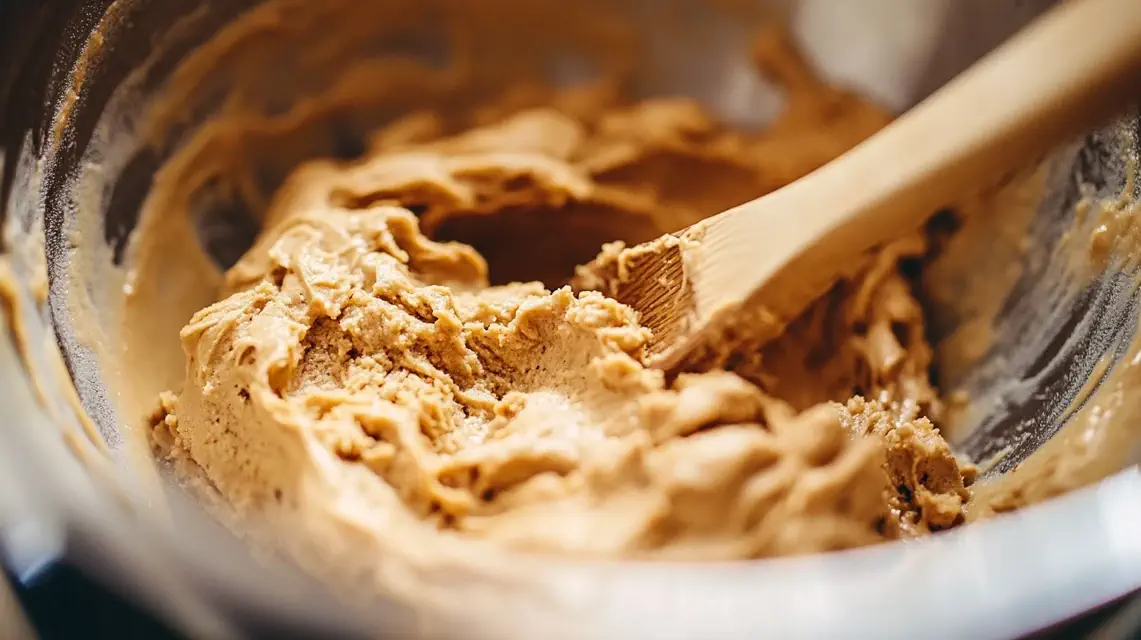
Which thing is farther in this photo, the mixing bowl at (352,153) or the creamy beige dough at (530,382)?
the creamy beige dough at (530,382)

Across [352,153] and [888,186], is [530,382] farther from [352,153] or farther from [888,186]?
[352,153]

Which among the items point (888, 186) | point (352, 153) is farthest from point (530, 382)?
point (352, 153)

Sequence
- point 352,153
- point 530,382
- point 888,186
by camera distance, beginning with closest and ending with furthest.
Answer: point 888,186, point 530,382, point 352,153

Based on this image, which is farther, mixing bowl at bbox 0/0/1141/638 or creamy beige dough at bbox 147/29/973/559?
creamy beige dough at bbox 147/29/973/559

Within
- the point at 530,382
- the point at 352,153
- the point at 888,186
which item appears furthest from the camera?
the point at 352,153
